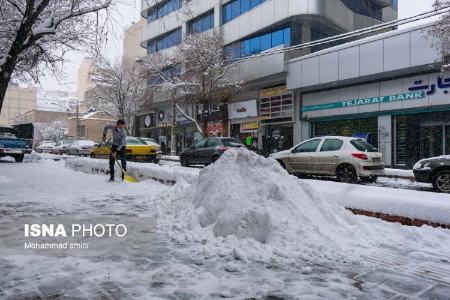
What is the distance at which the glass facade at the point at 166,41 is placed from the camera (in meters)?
35.7

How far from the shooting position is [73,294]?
2.90 metres

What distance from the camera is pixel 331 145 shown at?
12125 millimetres

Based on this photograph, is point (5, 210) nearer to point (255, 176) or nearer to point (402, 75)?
point (255, 176)

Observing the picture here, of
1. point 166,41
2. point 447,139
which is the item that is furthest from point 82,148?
point 447,139

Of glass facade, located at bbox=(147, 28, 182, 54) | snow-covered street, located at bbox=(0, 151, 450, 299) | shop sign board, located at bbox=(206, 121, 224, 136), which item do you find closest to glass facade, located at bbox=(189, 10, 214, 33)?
glass facade, located at bbox=(147, 28, 182, 54)

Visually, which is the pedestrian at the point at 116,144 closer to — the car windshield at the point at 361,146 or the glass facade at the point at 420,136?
the car windshield at the point at 361,146

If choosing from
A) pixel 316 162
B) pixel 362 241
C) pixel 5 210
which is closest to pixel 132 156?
pixel 316 162

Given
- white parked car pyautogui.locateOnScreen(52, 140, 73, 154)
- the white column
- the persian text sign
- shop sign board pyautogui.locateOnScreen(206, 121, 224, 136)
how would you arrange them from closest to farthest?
1. the persian text sign
2. the white column
3. shop sign board pyautogui.locateOnScreen(206, 121, 224, 136)
4. white parked car pyautogui.locateOnScreen(52, 140, 73, 154)

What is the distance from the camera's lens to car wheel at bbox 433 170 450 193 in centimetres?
973

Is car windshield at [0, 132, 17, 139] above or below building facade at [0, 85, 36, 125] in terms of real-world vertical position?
below

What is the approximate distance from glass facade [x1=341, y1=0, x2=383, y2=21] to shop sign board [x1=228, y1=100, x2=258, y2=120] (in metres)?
9.28

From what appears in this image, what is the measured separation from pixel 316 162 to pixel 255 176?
754 centimetres

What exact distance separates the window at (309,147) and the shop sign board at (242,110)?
45.4 ft

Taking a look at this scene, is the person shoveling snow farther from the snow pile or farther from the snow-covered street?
the snow pile
